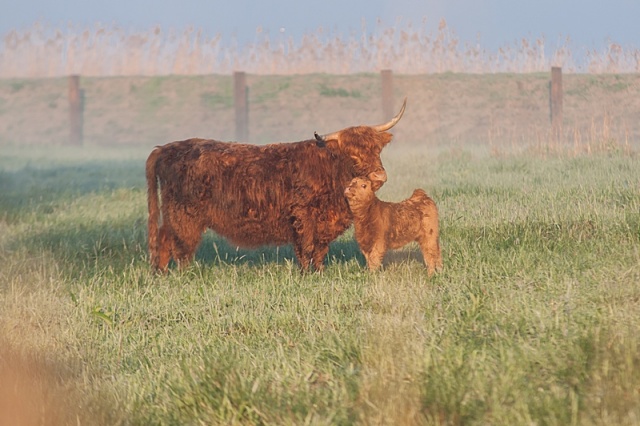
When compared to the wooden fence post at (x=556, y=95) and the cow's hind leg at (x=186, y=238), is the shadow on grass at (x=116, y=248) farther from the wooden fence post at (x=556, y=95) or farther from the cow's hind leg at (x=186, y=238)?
the wooden fence post at (x=556, y=95)

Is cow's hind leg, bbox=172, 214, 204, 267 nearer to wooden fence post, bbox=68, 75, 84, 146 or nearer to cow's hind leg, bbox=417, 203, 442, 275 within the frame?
cow's hind leg, bbox=417, 203, 442, 275

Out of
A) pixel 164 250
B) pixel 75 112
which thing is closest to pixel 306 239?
pixel 164 250

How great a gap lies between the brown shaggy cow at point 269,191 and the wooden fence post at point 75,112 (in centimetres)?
2747

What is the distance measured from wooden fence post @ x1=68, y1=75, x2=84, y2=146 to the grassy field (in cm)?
2474

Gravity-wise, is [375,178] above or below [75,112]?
above

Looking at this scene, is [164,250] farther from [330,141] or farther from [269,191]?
[330,141]

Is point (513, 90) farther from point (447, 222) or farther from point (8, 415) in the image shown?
point (8, 415)

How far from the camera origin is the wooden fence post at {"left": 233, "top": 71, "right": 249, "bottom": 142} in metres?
33.3

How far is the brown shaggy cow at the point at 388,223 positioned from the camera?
289 inches

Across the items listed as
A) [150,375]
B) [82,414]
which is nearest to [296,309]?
[150,375]

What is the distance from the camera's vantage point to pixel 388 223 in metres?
7.38

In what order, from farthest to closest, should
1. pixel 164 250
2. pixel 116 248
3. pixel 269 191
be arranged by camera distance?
pixel 116 248, pixel 164 250, pixel 269 191

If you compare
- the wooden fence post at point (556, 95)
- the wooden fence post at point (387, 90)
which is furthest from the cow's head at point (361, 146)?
the wooden fence post at point (387, 90)

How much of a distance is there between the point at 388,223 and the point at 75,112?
2927 centimetres
